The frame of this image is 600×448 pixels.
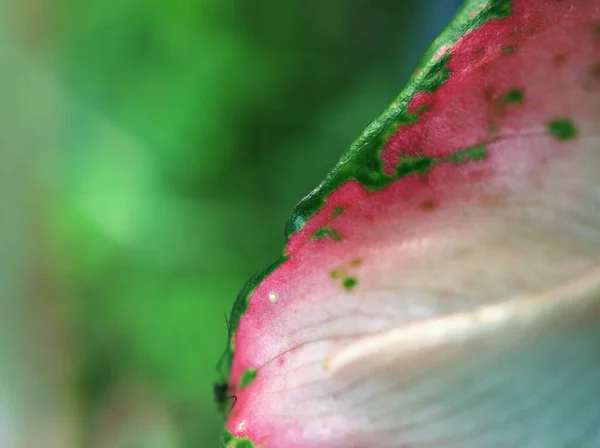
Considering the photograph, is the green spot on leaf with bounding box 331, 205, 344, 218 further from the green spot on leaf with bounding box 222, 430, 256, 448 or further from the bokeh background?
the bokeh background

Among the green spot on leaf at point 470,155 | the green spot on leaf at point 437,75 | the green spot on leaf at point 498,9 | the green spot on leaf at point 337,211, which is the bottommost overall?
the green spot on leaf at point 470,155

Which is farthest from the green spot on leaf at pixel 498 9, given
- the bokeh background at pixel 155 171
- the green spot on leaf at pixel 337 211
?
the bokeh background at pixel 155 171

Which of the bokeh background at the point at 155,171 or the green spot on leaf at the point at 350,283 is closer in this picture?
the green spot on leaf at the point at 350,283

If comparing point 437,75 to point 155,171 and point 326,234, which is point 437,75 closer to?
point 326,234

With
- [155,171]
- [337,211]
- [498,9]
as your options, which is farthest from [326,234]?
[155,171]

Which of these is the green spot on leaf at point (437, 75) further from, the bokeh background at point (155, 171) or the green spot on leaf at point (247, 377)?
the bokeh background at point (155, 171)

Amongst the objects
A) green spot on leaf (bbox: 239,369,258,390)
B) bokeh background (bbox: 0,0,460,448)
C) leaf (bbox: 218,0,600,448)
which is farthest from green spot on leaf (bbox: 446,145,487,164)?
bokeh background (bbox: 0,0,460,448)

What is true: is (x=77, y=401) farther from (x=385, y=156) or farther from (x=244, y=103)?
(x=385, y=156)
